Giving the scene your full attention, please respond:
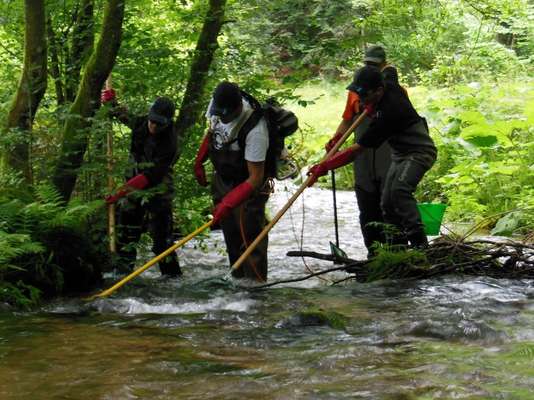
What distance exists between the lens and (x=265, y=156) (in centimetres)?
715

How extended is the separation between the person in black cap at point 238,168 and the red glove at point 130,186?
2.02ft

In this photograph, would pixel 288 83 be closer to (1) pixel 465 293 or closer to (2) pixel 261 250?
(2) pixel 261 250

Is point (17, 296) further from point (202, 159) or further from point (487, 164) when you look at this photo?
point (487, 164)

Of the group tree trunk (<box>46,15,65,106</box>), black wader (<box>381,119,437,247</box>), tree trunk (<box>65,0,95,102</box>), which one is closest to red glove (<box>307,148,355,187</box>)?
black wader (<box>381,119,437,247</box>)

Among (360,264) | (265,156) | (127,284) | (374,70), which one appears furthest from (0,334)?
(374,70)

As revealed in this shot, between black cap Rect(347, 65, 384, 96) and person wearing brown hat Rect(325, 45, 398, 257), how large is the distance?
675 millimetres

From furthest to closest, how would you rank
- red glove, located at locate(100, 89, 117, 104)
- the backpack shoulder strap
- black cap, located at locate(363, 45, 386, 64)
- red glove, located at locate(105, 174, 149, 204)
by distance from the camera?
black cap, located at locate(363, 45, 386, 64)
red glove, located at locate(100, 89, 117, 104)
red glove, located at locate(105, 174, 149, 204)
the backpack shoulder strap

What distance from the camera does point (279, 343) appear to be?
5.09m

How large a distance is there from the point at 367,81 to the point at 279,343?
3211 mm

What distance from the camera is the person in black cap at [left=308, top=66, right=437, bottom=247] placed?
7.48 metres

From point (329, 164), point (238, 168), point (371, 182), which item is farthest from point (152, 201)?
point (371, 182)

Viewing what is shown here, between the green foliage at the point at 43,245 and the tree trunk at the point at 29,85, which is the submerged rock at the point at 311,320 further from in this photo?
the tree trunk at the point at 29,85

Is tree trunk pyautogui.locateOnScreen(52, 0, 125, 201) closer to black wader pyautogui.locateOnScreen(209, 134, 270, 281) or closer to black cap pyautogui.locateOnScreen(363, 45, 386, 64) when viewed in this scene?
black wader pyautogui.locateOnScreen(209, 134, 270, 281)

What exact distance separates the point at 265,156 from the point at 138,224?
1.76 metres
